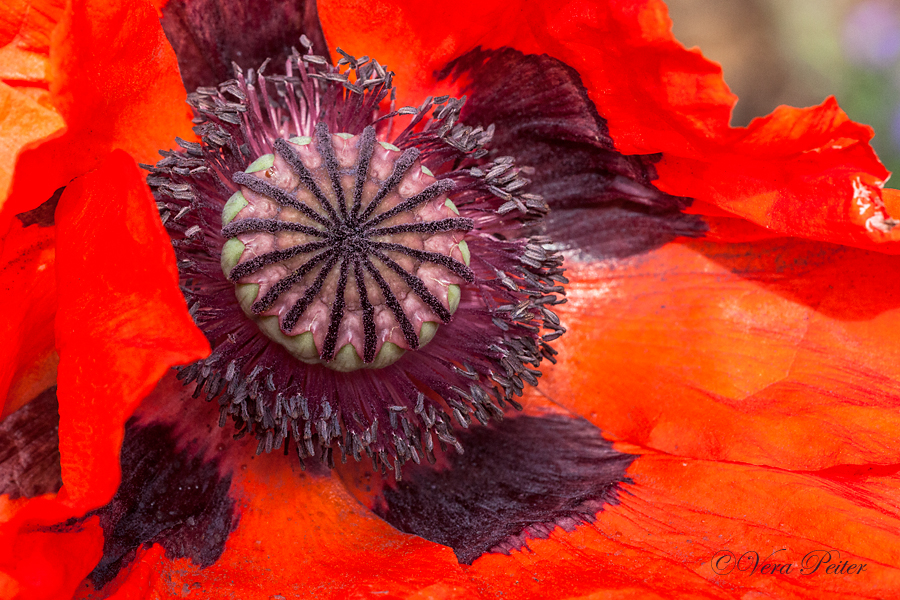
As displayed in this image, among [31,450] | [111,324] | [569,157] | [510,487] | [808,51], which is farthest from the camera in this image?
[808,51]

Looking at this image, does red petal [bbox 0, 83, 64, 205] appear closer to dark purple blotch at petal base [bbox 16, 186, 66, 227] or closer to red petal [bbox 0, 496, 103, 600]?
dark purple blotch at petal base [bbox 16, 186, 66, 227]

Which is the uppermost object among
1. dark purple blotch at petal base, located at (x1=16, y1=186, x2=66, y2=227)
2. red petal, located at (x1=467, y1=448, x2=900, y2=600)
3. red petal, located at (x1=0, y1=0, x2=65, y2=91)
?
red petal, located at (x1=0, y1=0, x2=65, y2=91)

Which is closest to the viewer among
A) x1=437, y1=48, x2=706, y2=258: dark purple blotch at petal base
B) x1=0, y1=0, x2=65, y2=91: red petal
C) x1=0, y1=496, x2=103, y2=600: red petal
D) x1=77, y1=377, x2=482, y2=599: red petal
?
x1=0, y1=496, x2=103, y2=600: red petal

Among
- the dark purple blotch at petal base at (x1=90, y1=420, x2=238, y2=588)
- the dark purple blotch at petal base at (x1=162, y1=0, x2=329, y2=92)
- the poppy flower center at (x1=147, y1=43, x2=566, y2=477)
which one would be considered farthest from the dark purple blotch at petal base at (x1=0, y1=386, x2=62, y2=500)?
the dark purple blotch at petal base at (x1=162, y1=0, x2=329, y2=92)

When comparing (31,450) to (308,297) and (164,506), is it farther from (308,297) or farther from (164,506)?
(308,297)

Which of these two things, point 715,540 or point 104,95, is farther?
point 715,540

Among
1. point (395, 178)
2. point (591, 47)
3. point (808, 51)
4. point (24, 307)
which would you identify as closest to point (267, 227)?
point (395, 178)

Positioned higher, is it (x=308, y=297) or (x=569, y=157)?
(x=569, y=157)
